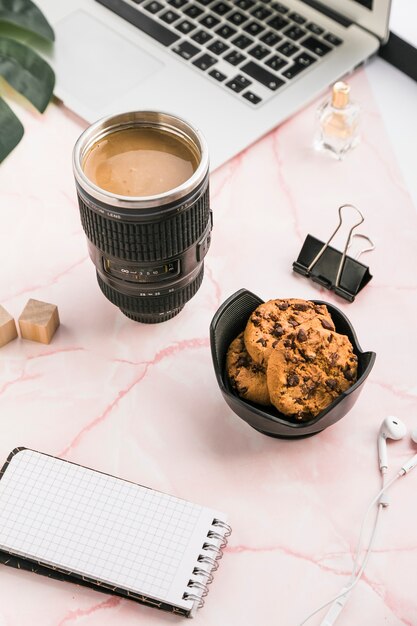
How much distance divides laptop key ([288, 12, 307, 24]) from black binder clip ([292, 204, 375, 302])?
0.33 meters

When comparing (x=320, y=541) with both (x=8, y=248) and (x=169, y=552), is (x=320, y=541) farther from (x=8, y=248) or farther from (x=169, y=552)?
(x=8, y=248)

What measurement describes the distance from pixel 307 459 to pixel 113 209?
295 millimetres

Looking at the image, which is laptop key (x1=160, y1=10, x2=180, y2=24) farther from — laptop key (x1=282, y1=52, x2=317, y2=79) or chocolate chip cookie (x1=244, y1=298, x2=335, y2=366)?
chocolate chip cookie (x1=244, y1=298, x2=335, y2=366)

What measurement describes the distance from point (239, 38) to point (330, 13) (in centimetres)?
12

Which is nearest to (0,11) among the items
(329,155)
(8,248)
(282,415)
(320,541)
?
(8,248)

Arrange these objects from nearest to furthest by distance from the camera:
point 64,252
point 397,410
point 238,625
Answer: point 238,625, point 397,410, point 64,252

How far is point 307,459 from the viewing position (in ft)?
2.71

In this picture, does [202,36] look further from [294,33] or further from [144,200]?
[144,200]

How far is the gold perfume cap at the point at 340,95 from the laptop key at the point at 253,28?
0.18 m

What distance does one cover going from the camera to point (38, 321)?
88 centimetres

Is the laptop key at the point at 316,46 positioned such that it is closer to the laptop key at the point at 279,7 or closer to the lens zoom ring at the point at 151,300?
the laptop key at the point at 279,7

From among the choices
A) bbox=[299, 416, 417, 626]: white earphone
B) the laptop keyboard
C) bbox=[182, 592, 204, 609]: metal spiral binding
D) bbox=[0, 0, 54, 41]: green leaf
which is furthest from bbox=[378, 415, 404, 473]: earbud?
bbox=[0, 0, 54, 41]: green leaf

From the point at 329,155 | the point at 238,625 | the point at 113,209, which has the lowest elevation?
the point at 238,625

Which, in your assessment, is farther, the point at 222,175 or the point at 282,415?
the point at 222,175
